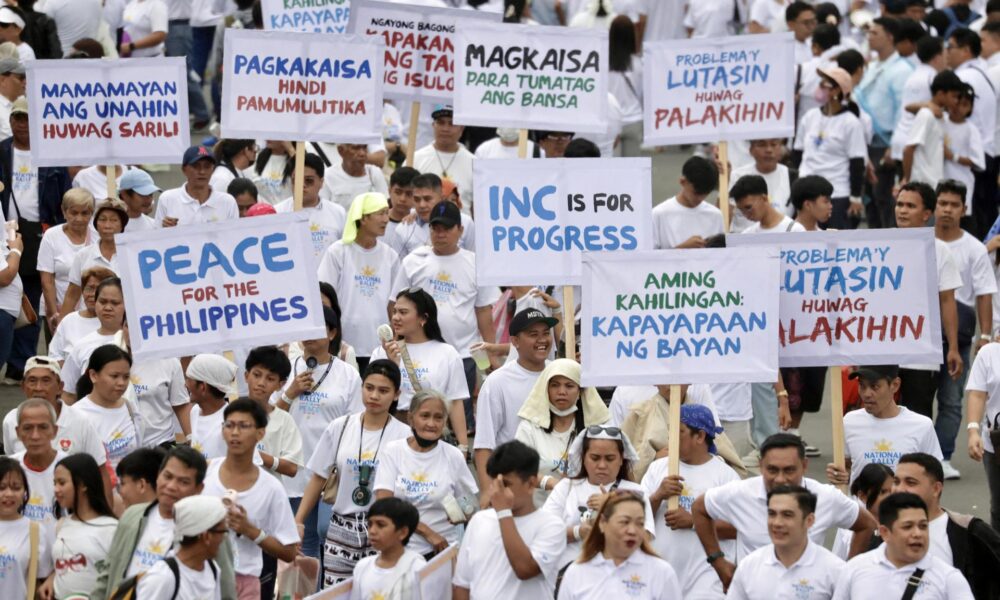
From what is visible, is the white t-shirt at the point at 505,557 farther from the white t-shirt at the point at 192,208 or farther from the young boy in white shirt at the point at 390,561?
the white t-shirt at the point at 192,208

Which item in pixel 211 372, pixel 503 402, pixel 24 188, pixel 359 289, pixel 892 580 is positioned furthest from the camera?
pixel 24 188

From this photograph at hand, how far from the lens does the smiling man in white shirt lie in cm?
882

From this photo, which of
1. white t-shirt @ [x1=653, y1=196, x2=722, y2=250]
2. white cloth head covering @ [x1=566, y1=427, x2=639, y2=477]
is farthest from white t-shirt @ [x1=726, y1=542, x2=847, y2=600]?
white t-shirt @ [x1=653, y1=196, x2=722, y2=250]

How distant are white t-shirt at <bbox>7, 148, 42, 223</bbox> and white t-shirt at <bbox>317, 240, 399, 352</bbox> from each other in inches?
130

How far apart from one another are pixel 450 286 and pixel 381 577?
Result: 3.97 m

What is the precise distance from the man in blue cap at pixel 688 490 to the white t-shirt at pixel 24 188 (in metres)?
6.98

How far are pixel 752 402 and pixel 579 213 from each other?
8.30 ft

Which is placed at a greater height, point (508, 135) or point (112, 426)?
point (508, 135)

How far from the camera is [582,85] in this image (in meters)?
→ 14.2

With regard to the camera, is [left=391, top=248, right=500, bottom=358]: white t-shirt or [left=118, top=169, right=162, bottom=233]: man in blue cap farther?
[left=118, top=169, right=162, bottom=233]: man in blue cap

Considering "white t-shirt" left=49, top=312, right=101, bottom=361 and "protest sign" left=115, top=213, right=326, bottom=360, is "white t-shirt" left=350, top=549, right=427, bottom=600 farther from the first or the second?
"white t-shirt" left=49, top=312, right=101, bottom=361

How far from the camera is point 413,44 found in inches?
607

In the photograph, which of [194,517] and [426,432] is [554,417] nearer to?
[426,432]

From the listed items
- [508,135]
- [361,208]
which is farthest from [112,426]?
[508,135]
